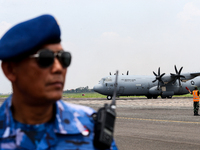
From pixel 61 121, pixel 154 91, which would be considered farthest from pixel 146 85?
pixel 61 121

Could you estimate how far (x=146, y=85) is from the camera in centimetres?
4450

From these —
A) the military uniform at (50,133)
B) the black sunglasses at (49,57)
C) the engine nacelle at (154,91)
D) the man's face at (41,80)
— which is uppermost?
the engine nacelle at (154,91)

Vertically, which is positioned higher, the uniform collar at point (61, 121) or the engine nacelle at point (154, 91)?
the engine nacelle at point (154, 91)

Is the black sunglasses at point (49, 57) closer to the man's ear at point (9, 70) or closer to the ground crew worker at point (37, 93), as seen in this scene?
the ground crew worker at point (37, 93)

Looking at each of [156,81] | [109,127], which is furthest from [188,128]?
[156,81]

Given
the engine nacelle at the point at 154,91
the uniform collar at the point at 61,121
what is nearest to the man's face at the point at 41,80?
the uniform collar at the point at 61,121

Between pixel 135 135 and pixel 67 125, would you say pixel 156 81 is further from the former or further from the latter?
pixel 67 125

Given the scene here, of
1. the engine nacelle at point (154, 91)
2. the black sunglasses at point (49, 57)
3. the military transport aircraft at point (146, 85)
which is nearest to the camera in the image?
the black sunglasses at point (49, 57)

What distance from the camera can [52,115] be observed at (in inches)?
62.5

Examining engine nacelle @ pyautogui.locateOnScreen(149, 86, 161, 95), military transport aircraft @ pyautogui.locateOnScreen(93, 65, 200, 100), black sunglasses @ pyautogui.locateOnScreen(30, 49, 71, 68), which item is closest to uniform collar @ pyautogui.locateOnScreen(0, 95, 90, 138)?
black sunglasses @ pyautogui.locateOnScreen(30, 49, 71, 68)

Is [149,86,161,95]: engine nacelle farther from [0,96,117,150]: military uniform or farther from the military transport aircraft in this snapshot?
[0,96,117,150]: military uniform

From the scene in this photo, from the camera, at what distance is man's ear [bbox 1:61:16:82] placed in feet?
4.89

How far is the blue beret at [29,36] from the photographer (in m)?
1.42

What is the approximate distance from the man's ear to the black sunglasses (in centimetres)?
14
